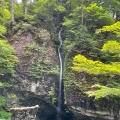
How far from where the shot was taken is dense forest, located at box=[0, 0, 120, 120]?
9.80 metres

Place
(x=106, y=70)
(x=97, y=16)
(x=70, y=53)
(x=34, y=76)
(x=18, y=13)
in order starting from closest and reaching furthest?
(x=106, y=70) → (x=34, y=76) → (x=70, y=53) → (x=97, y=16) → (x=18, y=13)

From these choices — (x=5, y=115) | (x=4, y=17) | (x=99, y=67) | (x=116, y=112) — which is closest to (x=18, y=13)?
(x=4, y=17)

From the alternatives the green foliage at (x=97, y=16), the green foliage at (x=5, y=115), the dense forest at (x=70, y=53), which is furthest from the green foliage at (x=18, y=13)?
the green foliage at (x=5, y=115)

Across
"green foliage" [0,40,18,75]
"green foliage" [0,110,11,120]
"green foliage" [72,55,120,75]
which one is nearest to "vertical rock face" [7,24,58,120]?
"green foliage" [0,110,11,120]

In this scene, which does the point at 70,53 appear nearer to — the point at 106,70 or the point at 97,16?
the point at 97,16

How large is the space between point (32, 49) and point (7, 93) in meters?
3.96

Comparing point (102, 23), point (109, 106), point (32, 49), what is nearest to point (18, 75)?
point (32, 49)

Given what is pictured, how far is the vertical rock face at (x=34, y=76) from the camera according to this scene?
13.6 metres

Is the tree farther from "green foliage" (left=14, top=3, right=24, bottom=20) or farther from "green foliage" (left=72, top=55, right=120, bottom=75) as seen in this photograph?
"green foliage" (left=14, top=3, right=24, bottom=20)

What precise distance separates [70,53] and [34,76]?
3139 millimetres

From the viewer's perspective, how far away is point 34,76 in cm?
1381

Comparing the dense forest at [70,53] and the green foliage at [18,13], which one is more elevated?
the green foliage at [18,13]

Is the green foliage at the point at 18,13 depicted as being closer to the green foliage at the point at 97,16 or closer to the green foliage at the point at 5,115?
the green foliage at the point at 97,16

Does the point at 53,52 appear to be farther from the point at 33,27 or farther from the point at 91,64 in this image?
the point at 91,64
